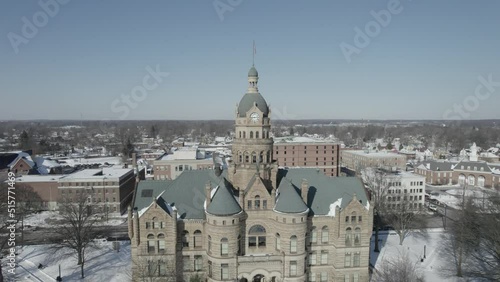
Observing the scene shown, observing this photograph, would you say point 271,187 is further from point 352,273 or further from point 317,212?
point 352,273

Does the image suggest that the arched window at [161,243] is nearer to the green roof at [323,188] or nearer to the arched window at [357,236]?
the green roof at [323,188]

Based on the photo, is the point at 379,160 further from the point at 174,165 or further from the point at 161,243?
the point at 161,243

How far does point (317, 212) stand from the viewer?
142 ft

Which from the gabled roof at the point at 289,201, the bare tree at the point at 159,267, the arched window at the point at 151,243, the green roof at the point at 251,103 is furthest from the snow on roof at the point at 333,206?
the arched window at the point at 151,243

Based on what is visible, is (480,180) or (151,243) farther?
(480,180)

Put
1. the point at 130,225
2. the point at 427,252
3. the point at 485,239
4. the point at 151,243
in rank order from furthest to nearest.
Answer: the point at 427,252
the point at 485,239
the point at 151,243
the point at 130,225

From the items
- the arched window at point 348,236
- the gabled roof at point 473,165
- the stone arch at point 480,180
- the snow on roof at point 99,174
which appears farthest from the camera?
the stone arch at point 480,180

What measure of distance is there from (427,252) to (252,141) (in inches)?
1373

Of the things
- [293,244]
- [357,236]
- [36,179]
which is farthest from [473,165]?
[36,179]

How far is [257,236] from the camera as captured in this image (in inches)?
1668

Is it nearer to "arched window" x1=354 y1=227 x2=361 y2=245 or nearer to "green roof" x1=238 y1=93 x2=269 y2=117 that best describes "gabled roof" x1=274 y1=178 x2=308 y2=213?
"arched window" x1=354 y1=227 x2=361 y2=245

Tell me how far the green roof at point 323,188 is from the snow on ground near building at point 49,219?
4227cm

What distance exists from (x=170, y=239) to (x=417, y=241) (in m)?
42.9

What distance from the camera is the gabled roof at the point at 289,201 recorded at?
40281mm
